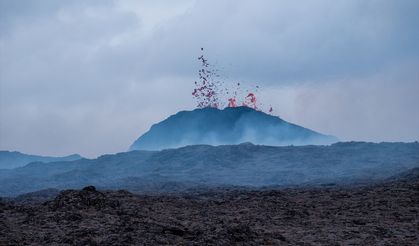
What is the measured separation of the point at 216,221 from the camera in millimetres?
21578

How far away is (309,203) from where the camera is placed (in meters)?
28.3

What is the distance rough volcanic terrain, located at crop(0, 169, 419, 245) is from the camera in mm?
16875

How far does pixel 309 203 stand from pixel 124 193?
11381 millimetres

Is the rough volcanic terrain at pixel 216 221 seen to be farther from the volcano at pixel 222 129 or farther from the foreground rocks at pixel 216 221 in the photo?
the volcano at pixel 222 129

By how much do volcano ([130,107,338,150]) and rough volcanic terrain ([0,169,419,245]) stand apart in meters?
145

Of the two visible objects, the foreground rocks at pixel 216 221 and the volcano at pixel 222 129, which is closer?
the foreground rocks at pixel 216 221

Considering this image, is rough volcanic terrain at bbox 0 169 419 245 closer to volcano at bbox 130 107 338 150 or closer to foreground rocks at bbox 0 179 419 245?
foreground rocks at bbox 0 179 419 245

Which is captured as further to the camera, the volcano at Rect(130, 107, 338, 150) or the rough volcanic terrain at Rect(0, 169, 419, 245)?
the volcano at Rect(130, 107, 338, 150)

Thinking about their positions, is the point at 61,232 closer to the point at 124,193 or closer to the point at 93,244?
the point at 93,244

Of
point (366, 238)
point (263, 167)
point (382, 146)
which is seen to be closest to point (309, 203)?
point (366, 238)

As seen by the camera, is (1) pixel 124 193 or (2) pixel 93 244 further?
(1) pixel 124 193

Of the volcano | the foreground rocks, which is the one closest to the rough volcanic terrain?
the foreground rocks

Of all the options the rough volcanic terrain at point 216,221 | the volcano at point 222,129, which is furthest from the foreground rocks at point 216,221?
the volcano at point 222,129

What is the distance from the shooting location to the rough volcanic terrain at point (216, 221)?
55.4 ft
